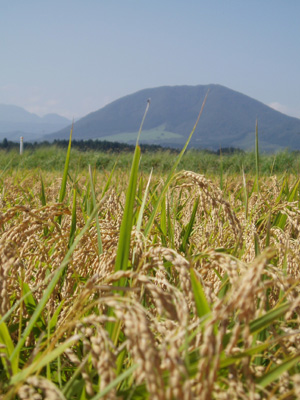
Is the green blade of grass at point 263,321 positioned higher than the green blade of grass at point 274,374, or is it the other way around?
the green blade of grass at point 263,321

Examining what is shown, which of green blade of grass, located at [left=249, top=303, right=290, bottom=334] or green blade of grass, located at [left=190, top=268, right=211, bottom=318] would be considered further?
green blade of grass, located at [left=190, top=268, right=211, bottom=318]

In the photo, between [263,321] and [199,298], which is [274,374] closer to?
[263,321]

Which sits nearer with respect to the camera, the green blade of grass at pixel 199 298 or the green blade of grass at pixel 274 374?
the green blade of grass at pixel 274 374

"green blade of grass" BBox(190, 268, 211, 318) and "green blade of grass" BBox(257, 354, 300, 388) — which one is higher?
"green blade of grass" BBox(190, 268, 211, 318)

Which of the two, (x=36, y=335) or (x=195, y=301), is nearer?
(x=195, y=301)

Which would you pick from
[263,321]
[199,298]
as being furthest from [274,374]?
[199,298]

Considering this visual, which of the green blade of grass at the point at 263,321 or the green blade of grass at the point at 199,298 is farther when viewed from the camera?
the green blade of grass at the point at 199,298

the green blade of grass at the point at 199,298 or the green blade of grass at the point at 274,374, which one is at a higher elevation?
the green blade of grass at the point at 199,298

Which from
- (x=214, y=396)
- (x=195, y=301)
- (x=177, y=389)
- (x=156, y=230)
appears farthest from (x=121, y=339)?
(x=156, y=230)

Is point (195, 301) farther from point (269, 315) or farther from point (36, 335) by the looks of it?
point (36, 335)

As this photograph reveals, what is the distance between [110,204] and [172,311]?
45.3 inches

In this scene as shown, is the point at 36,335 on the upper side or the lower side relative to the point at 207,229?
lower

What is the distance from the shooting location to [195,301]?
84 cm

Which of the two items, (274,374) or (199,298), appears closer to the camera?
(274,374)
